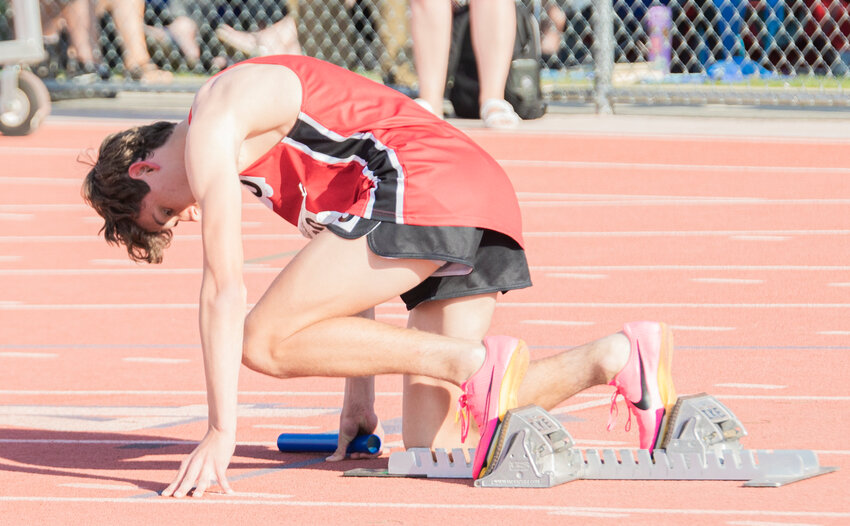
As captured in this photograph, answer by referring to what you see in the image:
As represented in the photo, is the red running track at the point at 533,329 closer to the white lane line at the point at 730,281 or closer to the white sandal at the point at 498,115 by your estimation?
the white lane line at the point at 730,281

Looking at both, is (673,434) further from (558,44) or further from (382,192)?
(558,44)

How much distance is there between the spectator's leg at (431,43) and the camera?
7.53 m

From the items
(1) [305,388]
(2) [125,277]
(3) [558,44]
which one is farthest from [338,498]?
(3) [558,44]

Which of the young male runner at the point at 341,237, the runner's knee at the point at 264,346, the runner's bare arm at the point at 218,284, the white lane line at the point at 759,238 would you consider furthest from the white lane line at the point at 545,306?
the runner's bare arm at the point at 218,284

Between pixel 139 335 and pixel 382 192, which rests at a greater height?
pixel 382 192

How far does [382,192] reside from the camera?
10.7 ft

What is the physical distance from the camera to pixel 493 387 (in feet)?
10.3

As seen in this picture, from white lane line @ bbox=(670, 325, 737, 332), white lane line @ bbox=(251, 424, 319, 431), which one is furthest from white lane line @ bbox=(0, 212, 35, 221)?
white lane line @ bbox=(251, 424, 319, 431)

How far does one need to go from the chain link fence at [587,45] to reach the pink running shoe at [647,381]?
5649 millimetres

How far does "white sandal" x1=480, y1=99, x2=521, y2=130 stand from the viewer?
7.83 meters

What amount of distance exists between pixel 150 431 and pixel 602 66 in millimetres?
5382

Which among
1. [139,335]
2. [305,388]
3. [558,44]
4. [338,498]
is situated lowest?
[558,44]

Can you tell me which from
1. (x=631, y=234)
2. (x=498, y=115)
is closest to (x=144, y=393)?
(x=631, y=234)

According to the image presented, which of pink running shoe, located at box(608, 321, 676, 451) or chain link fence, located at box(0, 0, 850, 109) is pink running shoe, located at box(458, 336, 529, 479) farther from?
chain link fence, located at box(0, 0, 850, 109)
